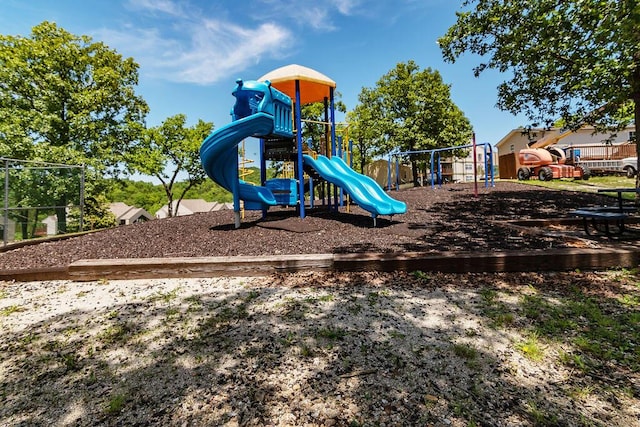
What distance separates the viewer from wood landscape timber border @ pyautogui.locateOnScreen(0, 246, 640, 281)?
4074 millimetres

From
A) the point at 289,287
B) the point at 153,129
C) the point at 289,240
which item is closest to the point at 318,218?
the point at 289,240

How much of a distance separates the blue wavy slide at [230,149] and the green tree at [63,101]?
15.2 metres

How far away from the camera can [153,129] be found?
25.3m

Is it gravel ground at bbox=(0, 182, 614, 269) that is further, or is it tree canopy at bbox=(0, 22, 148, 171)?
tree canopy at bbox=(0, 22, 148, 171)

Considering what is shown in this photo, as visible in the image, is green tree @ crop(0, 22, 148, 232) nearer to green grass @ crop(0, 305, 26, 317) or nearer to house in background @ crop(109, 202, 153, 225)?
green grass @ crop(0, 305, 26, 317)

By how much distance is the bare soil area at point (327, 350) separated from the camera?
6.03 feet

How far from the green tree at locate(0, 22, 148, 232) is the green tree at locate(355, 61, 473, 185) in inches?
744

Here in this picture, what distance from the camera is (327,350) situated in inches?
96.1

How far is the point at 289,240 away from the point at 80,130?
67.6 feet

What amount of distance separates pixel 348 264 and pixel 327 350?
194 cm

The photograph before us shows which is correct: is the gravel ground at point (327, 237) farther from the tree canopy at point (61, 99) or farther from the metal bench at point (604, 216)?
the tree canopy at point (61, 99)

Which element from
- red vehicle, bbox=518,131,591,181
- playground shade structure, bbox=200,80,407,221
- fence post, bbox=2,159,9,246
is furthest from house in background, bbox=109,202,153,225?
red vehicle, bbox=518,131,591,181

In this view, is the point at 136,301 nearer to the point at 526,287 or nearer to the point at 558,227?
the point at 526,287

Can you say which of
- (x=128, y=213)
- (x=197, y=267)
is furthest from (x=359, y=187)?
(x=128, y=213)
